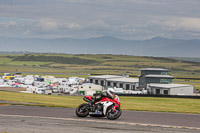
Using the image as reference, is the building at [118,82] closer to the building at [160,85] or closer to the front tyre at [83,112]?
the building at [160,85]

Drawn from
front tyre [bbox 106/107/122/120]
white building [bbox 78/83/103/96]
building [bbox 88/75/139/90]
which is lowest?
front tyre [bbox 106/107/122/120]

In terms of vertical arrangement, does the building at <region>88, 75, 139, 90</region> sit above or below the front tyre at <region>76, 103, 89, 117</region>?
above

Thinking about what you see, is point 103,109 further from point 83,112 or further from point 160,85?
point 160,85

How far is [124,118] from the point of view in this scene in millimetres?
18344

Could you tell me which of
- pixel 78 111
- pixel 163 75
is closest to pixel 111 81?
pixel 163 75

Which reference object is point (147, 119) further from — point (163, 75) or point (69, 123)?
point (163, 75)

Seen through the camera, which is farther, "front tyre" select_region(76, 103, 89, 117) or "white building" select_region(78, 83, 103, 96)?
"white building" select_region(78, 83, 103, 96)

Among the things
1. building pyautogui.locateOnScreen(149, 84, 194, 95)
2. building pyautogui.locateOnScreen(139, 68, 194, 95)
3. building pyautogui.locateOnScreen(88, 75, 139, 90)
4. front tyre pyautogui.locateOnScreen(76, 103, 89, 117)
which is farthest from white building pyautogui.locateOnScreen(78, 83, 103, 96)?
front tyre pyautogui.locateOnScreen(76, 103, 89, 117)

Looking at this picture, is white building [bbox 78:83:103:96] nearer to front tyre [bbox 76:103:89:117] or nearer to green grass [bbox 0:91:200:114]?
green grass [bbox 0:91:200:114]

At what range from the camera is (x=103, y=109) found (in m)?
18.0

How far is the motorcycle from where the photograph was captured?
1783 cm

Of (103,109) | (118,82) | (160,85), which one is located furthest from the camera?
(118,82)

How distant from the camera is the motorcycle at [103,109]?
17.8m

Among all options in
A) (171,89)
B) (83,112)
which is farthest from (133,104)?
(171,89)
